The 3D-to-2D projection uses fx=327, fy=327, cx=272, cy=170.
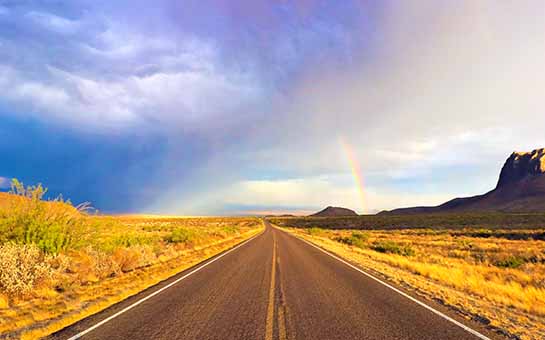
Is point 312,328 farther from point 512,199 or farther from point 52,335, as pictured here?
point 512,199

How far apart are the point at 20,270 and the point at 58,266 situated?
210 cm

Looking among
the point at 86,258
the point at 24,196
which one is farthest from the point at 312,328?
the point at 24,196

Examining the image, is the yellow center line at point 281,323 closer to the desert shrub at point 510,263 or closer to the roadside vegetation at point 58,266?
the roadside vegetation at point 58,266

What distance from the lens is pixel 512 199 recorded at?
6019 inches

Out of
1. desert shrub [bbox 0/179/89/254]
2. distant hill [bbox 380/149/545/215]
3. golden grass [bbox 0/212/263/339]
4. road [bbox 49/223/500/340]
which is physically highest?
distant hill [bbox 380/149/545/215]

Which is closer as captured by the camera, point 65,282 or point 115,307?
point 115,307

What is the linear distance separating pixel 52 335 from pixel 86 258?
7159 mm

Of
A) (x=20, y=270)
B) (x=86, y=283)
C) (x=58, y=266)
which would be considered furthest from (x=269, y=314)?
(x=58, y=266)

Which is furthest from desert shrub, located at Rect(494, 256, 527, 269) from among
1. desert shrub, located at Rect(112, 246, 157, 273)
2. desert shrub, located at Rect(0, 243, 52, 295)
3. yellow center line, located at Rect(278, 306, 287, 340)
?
desert shrub, located at Rect(0, 243, 52, 295)

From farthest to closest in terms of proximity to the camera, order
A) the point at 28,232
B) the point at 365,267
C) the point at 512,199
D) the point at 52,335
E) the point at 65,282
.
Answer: the point at 512,199
the point at 365,267
the point at 28,232
the point at 65,282
the point at 52,335

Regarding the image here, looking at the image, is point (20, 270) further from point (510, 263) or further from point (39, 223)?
point (510, 263)

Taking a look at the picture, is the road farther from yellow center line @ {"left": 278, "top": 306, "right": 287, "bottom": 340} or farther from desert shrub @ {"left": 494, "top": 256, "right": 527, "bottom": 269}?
desert shrub @ {"left": 494, "top": 256, "right": 527, "bottom": 269}

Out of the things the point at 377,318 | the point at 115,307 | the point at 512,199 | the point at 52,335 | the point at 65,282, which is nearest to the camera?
the point at 52,335

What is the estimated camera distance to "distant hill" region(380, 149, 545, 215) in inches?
5645
